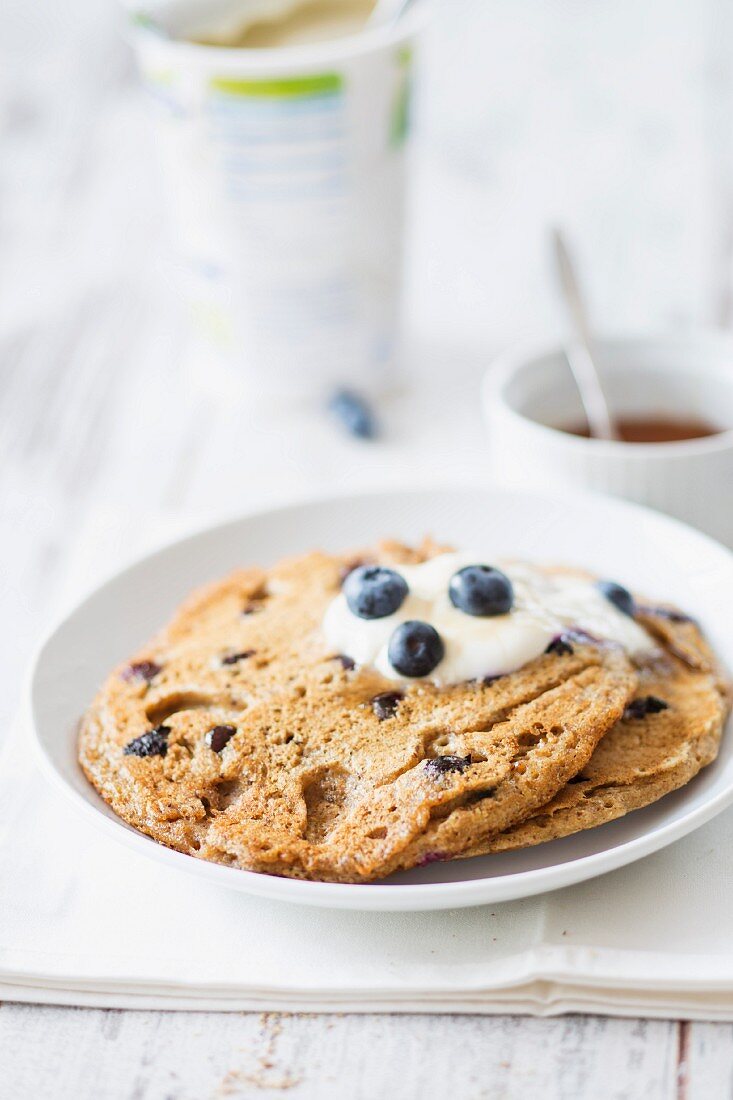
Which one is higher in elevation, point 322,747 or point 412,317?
point 322,747

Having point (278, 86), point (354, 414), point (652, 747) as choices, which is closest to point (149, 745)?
point (652, 747)

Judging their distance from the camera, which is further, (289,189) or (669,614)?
(289,189)

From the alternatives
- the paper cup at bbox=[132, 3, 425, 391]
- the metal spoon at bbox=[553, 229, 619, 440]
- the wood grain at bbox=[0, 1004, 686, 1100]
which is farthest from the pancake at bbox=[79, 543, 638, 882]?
the paper cup at bbox=[132, 3, 425, 391]

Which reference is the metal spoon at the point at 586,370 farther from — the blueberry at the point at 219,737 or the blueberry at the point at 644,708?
the blueberry at the point at 219,737

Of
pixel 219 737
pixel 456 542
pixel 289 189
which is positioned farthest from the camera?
pixel 289 189

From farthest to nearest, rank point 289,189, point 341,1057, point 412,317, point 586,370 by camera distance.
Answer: point 412,317, point 289,189, point 586,370, point 341,1057

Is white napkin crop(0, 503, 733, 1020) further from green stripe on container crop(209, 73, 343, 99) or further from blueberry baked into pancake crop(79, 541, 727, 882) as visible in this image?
green stripe on container crop(209, 73, 343, 99)

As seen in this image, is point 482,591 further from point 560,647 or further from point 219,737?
point 219,737
